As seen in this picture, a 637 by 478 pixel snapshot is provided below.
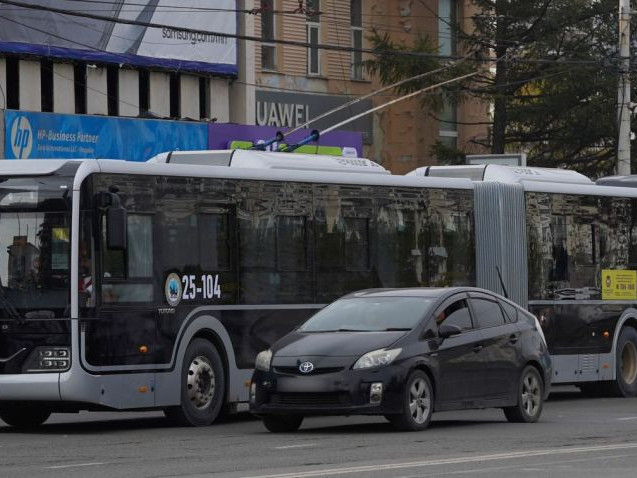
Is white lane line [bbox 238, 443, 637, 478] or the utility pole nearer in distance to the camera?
white lane line [bbox 238, 443, 637, 478]

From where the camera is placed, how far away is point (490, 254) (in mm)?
24750

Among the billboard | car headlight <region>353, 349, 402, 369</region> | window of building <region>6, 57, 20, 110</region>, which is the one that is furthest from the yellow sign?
window of building <region>6, 57, 20, 110</region>

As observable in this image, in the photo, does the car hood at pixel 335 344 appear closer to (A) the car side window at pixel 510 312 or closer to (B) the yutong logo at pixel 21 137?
(A) the car side window at pixel 510 312

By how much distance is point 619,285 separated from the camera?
87.6 feet

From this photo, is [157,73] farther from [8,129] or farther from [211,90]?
[8,129]

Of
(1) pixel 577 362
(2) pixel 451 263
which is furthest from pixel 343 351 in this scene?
(1) pixel 577 362

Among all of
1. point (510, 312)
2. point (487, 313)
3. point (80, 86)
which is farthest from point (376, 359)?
point (80, 86)

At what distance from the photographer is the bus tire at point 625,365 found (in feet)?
85.7

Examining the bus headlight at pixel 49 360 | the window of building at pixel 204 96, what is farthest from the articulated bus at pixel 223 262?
the window of building at pixel 204 96

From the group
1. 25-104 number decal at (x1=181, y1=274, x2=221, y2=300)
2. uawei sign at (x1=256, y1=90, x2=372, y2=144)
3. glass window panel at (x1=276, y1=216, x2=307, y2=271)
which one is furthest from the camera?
uawei sign at (x1=256, y1=90, x2=372, y2=144)

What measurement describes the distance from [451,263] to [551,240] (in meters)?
2.33

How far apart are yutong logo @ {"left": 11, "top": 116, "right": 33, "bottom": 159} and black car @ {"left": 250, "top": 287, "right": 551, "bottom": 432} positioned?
57.8 ft

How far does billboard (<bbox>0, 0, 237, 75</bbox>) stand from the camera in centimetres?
3597

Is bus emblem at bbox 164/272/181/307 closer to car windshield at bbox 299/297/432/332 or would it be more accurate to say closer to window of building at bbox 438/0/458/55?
car windshield at bbox 299/297/432/332
